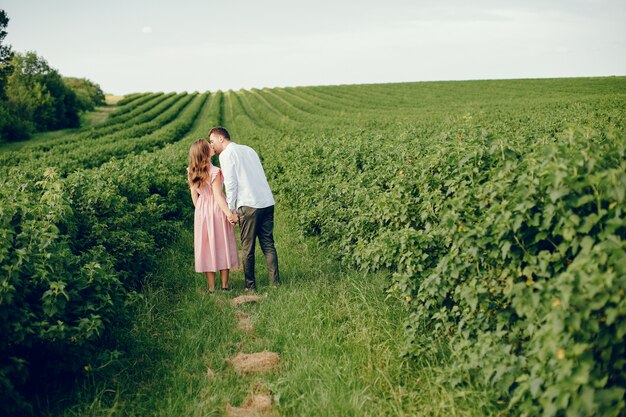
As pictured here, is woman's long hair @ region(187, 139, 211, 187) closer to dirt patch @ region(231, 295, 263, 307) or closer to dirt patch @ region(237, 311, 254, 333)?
dirt patch @ region(231, 295, 263, 307)

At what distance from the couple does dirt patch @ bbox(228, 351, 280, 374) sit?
6.20ft

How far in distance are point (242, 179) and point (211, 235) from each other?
88cm

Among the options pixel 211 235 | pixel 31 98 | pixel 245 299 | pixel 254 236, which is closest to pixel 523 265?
pixel 245 299

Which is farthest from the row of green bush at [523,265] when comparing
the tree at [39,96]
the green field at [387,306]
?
the tree at [39,96]

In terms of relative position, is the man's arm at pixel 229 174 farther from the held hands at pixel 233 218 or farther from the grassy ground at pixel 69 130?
the grassy ground at pixel 69 130

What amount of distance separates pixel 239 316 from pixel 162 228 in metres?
3.52

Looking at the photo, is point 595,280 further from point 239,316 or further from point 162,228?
point 162,228

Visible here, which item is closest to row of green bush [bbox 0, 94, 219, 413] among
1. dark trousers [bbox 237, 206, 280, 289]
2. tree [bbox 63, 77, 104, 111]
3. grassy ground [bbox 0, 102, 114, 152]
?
dark trousers [bbox 237, 206, 280, 289]

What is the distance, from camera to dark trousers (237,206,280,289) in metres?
6.34

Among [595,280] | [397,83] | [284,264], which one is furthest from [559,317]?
[397,83]

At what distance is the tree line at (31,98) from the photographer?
4066 centimetres

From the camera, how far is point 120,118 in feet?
163

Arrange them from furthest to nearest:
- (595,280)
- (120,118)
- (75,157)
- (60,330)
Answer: (120,118) < (75,157) < (60,330) < (595,280)

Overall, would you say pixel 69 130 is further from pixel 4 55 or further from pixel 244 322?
pixel 244 322
